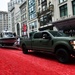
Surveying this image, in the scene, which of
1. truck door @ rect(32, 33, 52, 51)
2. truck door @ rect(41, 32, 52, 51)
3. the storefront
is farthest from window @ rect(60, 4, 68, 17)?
truck door @ rect(41, 32, 52, 51)

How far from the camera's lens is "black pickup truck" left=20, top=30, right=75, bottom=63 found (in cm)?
911

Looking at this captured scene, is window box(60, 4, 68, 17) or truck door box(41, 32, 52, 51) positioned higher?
window box(60, 4, 68, 17)

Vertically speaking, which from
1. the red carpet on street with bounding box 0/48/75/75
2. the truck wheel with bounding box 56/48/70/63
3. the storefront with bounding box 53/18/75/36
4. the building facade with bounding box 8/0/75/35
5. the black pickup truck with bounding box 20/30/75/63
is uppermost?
the building facade with bounding box 8/0/75/35

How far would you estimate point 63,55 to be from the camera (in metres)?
9.38

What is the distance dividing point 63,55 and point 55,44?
91cm

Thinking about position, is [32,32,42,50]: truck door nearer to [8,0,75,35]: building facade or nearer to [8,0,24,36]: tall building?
[8,0,75,35]: building facade

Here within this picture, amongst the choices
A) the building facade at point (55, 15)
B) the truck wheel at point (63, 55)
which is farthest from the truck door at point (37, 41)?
the building facade at point (55, 15)

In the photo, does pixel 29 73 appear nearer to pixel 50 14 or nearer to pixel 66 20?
pixel 66 20

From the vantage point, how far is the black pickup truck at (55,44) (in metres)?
9.11

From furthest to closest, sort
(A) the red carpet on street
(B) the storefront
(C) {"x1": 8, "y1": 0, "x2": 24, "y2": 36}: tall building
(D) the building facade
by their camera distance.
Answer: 1. (C) {"x1": 8, "y1": 0, "x2": 24, "y2": 36}: tall building
2. (D) the building facade
3. (B) the storefront
4. (A) the red carpet on street

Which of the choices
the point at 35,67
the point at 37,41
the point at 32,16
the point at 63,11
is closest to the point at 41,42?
the point at 37,41

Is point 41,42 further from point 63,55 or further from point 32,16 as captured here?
point 32,16

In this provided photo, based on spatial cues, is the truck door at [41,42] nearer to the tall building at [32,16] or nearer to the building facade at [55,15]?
the building facade at [55,15]

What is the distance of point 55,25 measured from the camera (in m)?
31.4
